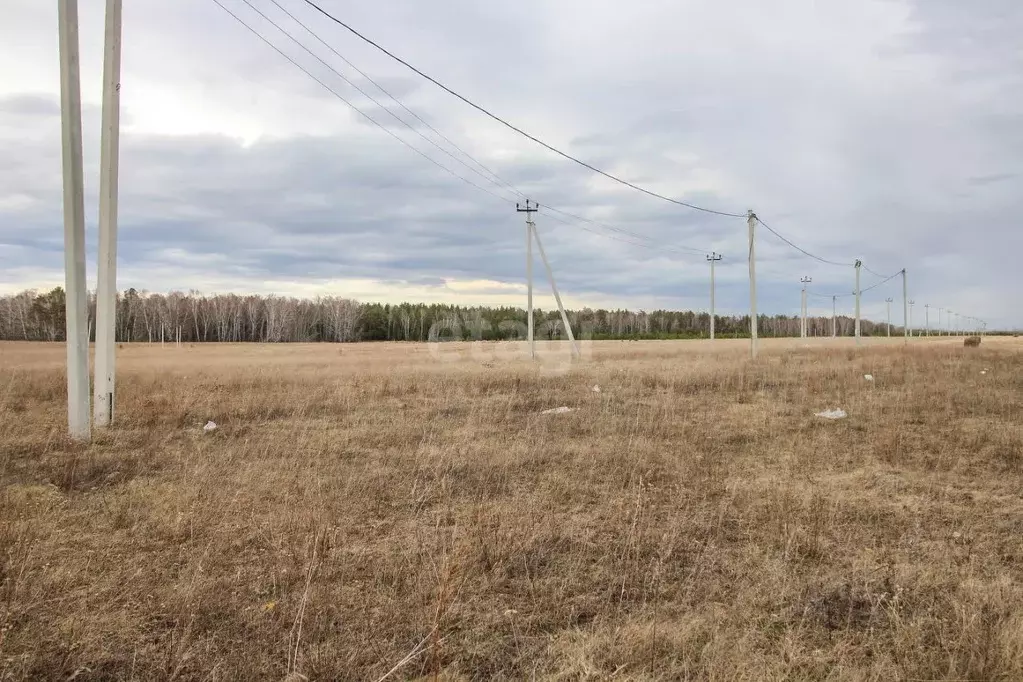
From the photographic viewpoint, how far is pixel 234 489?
268 inches

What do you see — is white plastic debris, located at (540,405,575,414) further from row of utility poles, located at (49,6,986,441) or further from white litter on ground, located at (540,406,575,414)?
row of utility poles, located at (49,6,986,441)

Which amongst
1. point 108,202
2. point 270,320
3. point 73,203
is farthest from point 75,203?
point 270,320

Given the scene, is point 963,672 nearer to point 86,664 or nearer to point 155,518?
point 86,664

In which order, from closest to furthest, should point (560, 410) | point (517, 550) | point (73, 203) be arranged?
point (517, 550) < point (73, 203) < point (560, 410)

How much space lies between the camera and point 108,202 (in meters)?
10.5

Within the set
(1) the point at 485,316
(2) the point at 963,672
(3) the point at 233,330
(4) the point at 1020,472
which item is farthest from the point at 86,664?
(1) the point at 485,316

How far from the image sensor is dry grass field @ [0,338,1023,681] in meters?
3.33

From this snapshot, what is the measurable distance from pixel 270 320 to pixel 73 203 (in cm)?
9465

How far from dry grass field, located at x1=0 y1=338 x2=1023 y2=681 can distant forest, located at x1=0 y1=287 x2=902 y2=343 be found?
63996 mm

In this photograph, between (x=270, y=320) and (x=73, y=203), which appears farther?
(x=270, y=320)

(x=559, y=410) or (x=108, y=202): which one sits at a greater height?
(x=108, y=202)

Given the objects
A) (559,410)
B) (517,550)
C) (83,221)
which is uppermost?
(83,221)

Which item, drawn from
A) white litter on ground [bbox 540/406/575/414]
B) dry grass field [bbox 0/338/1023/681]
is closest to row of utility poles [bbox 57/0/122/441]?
dry grass field [bbox 0/338/1023/681]

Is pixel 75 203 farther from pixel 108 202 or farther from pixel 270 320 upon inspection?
pixel 270 320
